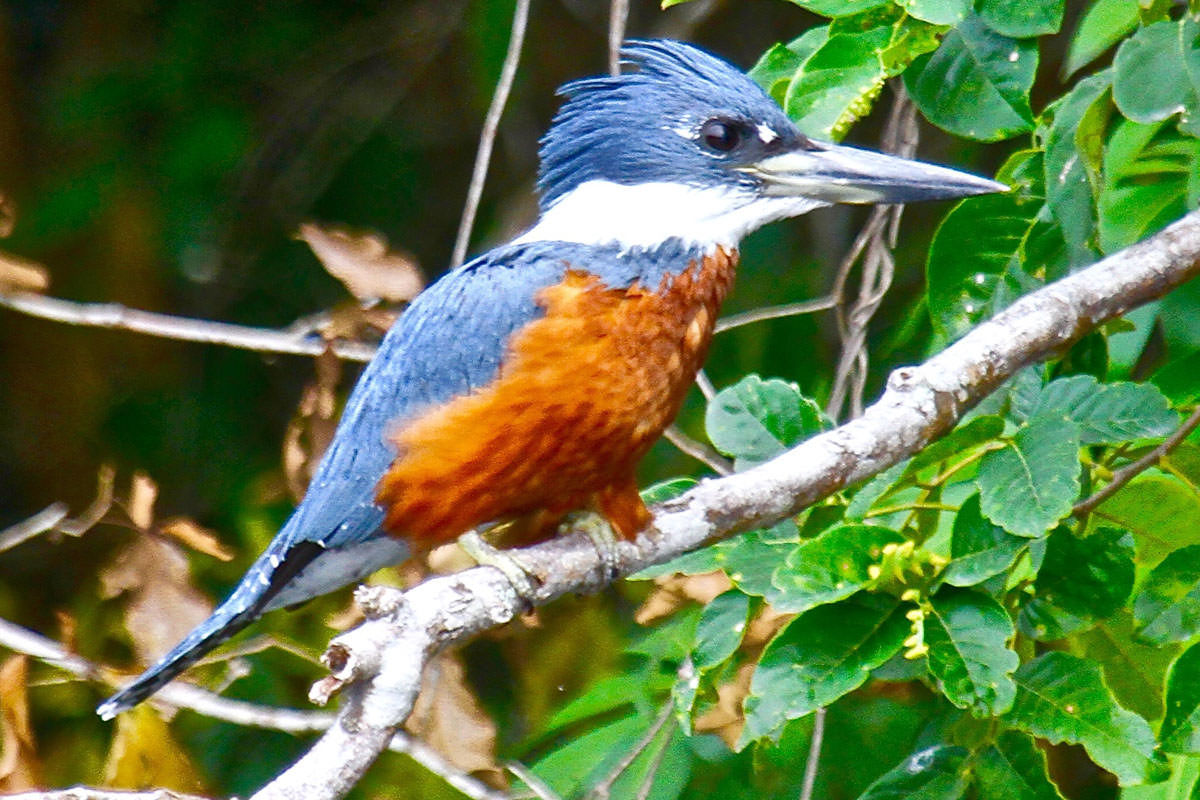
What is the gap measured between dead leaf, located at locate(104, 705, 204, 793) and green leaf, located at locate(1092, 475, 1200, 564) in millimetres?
1383

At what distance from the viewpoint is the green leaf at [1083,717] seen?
153 centimetres

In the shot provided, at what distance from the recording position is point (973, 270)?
2.12m

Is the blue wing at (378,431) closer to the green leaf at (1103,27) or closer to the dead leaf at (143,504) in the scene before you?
the dead leaf at (143,504)

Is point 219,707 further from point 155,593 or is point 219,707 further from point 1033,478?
point 1033,478

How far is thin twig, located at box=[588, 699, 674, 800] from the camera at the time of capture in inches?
81.4

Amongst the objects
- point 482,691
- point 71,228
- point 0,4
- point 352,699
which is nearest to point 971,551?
point 352,699

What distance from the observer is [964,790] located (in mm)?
1696

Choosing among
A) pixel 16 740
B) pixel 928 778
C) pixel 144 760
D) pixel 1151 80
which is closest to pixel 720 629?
pixel 928 778

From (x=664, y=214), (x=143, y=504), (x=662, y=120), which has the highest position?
(x=662, y=120)

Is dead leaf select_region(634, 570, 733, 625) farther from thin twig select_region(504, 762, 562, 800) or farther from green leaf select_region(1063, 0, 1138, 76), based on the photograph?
green leaf select_region(1063, 0, 1138, 76)

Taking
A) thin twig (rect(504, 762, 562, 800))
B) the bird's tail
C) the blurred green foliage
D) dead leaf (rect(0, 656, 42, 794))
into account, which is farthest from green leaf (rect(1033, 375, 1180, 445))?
dead leaf (rect(0, 656, 42, 794))

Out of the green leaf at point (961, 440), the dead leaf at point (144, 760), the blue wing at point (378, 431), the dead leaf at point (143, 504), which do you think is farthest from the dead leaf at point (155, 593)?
the green leaf at point (961, 440)

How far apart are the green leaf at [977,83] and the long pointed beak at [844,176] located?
0.69ft

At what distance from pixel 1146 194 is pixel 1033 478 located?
2.41 ft
